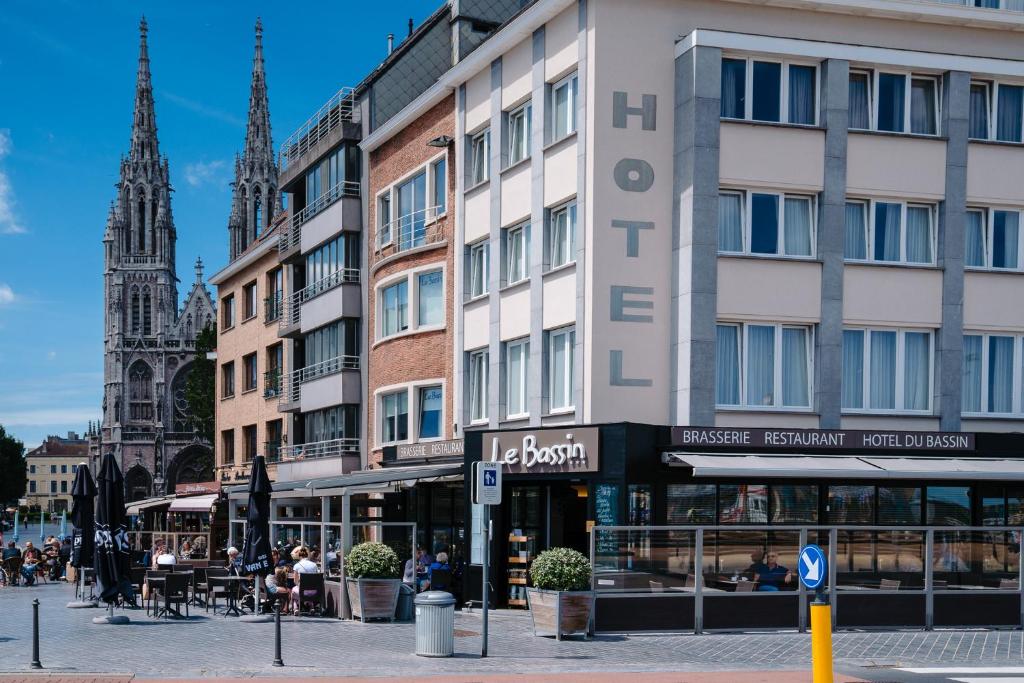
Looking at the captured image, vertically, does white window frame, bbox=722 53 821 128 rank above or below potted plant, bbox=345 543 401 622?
above

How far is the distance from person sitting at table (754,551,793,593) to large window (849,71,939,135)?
928 cm

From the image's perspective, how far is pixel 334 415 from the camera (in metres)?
39.8

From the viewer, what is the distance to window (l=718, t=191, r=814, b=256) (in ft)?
85.5

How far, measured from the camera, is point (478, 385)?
3106 cm

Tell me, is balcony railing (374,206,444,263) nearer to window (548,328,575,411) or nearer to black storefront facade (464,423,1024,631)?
window (548,328,575,411)

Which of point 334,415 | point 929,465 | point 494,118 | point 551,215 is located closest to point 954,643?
point 929,465

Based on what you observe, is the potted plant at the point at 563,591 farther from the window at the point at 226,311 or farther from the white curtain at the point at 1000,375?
the window at the point at 226,311

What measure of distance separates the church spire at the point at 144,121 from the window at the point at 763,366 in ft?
451

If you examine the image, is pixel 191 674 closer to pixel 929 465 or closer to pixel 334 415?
pixel 929 465

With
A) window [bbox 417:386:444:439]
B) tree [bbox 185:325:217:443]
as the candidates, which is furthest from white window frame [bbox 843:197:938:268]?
tree [bbox 185:325:217:443]

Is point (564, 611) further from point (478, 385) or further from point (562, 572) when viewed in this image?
point (478, 385)

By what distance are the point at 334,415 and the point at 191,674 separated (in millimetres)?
22861

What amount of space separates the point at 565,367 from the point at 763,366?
3.98m

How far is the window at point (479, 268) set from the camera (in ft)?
101
